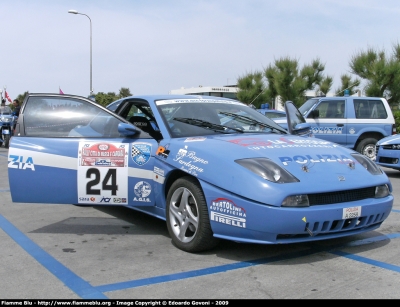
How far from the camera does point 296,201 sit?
3877mm

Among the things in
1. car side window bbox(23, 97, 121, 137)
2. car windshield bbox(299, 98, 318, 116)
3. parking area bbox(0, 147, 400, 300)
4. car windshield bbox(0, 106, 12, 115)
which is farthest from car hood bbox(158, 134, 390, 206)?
car windshield bbox(0, 106, 12, 115)

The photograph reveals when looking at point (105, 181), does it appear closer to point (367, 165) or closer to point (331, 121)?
point (367, 165)

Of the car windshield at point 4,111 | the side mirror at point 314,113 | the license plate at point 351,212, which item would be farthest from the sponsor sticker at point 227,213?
the car windshield at point 4,111

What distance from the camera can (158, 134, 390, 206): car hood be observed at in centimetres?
391

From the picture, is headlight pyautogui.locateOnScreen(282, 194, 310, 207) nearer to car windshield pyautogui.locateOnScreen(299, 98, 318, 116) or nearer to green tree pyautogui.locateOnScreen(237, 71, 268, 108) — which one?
car windshield pyautogui.locateOnScreen(299, 98, 318, 116)

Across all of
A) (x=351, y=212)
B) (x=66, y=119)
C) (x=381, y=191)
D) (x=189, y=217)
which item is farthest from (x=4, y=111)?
(x=351, y=212)

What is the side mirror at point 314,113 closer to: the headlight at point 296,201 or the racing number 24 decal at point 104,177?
the racing number 24 decal at point 104,177

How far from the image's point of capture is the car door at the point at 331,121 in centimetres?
1278

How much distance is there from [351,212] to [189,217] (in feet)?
4.43

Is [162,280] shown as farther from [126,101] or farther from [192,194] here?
[126,101]

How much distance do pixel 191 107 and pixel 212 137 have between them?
27.9 inches

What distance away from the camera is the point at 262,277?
12.3 feet

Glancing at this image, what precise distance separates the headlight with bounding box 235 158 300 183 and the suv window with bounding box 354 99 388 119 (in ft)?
31.0

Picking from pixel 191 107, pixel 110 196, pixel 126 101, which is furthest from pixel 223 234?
pixel 126 101
